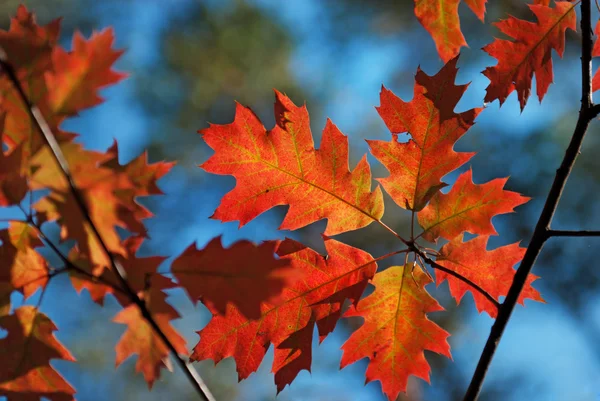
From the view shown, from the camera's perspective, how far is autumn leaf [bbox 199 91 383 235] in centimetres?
109

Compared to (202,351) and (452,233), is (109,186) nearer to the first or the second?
(202,351)

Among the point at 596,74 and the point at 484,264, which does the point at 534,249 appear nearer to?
the point at 484,264

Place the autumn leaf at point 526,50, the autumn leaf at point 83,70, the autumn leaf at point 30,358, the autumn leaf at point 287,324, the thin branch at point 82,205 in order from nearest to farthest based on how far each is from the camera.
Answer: the thin branch at point 82,205 < the autumn leaf at point 83,70 < the autumn leaf at point 30,358 < the autumn leaf at point 287,324 < the autumn leaf at point 526,50

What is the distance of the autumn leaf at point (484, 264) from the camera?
1.15 metres

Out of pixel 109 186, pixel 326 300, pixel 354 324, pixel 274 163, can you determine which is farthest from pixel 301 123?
pixel 354 324

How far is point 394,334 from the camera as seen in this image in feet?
3.78

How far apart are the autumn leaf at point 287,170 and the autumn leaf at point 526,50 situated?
347mm

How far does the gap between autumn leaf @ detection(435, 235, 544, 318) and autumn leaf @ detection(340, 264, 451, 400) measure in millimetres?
82

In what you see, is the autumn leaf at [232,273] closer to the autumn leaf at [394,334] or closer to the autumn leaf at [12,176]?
the autumn leaf at [12,176]

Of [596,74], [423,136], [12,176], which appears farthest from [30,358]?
[596,74]

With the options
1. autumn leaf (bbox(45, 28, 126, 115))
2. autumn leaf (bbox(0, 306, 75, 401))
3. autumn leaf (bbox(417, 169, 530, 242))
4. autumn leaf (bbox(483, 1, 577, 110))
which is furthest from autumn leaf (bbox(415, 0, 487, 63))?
autumn leaf (bbox(0, 306, 75, 401))

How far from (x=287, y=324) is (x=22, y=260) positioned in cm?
48

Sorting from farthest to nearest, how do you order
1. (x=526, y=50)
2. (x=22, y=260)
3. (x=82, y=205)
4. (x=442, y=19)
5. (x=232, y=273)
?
(x=442, y=19) < (x=526, y=50) < (x=22, y=260) < (x=232, y=273) < (x=82, y=205)

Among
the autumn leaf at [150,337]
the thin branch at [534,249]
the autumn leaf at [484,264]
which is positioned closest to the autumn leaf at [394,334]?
the autumn leaf at [484,264]
